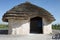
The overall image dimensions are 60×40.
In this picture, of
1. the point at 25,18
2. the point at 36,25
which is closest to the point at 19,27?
the point at 25,18

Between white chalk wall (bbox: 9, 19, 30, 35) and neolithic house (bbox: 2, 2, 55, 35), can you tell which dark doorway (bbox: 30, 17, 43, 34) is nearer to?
neolithic house (bbox: 2, 2, 55, 35)

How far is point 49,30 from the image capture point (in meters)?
23.8

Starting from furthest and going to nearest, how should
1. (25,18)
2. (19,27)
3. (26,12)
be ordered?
(19,27), (26,12), (25,18)

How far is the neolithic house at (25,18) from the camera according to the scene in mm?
22697

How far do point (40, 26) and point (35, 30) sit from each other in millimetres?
1437

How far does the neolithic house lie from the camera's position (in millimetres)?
22697

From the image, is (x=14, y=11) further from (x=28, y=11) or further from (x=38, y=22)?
(x=38, y=22)

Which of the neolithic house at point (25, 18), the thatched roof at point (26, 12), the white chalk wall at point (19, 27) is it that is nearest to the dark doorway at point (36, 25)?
the neolithic house at point (25, 18)

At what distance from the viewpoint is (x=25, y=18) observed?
22625 millimetres

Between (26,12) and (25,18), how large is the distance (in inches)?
33.5

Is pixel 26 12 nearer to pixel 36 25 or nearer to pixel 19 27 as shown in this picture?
pixel 19 27

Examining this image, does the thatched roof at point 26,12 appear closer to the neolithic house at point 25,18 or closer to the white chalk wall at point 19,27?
the neolithic house at point 25,18

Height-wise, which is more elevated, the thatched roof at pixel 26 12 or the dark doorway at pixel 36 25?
the thatched roof at pixel 26 12

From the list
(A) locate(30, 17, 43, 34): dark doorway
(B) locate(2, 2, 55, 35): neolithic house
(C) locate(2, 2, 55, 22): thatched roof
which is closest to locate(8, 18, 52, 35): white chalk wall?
(B) locate(2, 2, 55, 35): neolithic house
